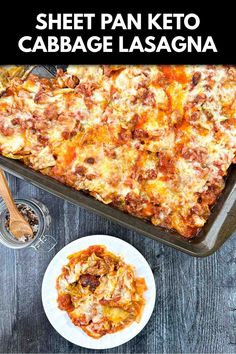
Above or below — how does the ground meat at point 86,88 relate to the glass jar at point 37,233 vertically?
above

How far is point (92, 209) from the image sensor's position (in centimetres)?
241

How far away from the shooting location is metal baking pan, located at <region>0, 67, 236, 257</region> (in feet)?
7.70

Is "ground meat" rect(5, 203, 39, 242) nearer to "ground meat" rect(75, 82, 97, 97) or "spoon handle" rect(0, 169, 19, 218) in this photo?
"spoon handle" rect(0, 169, 19, 218)

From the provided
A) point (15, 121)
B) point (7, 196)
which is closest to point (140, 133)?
point (15, 121)

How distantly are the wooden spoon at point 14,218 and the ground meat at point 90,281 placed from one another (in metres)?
0.39

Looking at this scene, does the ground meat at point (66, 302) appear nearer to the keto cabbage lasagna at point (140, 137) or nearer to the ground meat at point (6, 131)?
the keto cabbage lasagna at point (140, 137)

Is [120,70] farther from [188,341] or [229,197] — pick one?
[188,341]

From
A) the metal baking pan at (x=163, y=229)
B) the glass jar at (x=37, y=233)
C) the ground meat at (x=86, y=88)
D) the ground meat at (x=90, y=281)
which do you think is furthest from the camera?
the glass jar at (x=37, y=233)

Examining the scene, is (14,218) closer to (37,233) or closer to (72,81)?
(37,233)

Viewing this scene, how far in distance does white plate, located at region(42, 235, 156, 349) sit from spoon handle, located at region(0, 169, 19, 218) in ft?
1.09

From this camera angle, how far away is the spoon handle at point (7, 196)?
275 centimetres

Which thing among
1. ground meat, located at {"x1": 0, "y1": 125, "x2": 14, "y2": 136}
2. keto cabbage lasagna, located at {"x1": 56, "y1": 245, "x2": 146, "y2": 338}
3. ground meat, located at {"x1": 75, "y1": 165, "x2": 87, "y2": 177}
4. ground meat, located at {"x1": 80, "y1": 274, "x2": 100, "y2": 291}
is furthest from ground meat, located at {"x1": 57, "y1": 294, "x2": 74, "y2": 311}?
ground meat, located at {"x1": 0, "y1": 125, "x2": 14, "y2": 136}

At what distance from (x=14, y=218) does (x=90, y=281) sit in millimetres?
538

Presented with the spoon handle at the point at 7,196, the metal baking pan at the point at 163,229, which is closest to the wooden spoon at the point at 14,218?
the spoon handle at the point at 7,196
